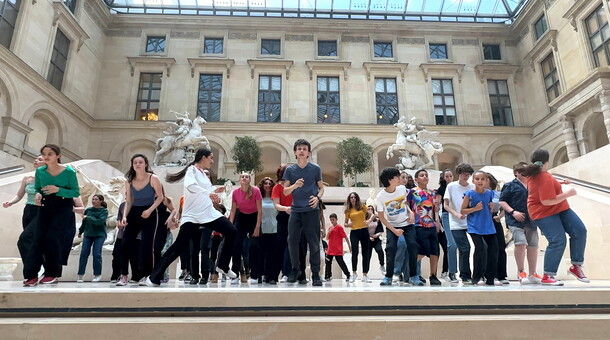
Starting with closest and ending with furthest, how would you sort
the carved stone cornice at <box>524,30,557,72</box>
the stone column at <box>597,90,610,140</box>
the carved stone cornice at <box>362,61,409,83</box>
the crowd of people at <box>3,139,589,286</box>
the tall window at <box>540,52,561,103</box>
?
the crowd of people at <box>3,139,589,286</box> < the stone column at <box>597,90,610,140</box> < the carved stone cornice at <box>524,30,557,72</box> < the tall window at <box>540,52,561,103</box> < the carved stone cornice at <box>362,61,409,83</box>

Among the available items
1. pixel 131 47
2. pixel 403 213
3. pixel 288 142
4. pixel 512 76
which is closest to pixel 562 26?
pixel 512 76

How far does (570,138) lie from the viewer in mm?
16891

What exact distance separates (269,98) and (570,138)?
1733cm

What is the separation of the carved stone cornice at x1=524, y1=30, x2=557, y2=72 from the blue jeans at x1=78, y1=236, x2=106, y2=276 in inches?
1023

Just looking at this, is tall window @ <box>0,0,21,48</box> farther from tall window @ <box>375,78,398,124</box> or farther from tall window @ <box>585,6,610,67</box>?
tall window @ <box>585,6,610,67</box>

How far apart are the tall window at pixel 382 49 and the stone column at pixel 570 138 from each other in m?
12.4

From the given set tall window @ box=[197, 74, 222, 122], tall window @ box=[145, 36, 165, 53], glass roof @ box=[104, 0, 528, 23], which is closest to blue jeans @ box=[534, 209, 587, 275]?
tall window @ box=[197, 74, 222, 122]

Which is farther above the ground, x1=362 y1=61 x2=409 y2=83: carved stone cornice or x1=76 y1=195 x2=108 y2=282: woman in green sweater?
x1=362 y1=61 x2=409 y2=83: carved stone cornice

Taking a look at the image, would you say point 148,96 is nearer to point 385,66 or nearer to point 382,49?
point 385,66

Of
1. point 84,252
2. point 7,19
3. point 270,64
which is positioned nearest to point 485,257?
point 84,252

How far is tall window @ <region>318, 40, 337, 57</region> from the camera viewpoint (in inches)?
1016

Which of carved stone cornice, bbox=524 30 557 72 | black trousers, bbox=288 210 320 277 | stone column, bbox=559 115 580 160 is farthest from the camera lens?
carved stone cornice, bbox=524 30 557 72

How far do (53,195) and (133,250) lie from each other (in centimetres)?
107

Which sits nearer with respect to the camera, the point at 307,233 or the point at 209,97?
the point at 307,233
